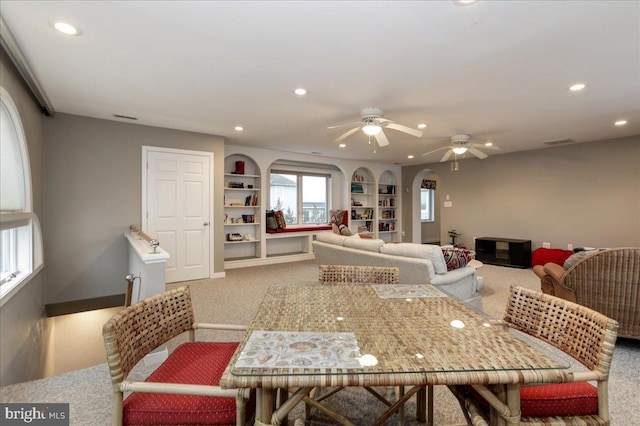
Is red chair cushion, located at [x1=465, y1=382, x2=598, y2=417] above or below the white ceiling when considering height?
below

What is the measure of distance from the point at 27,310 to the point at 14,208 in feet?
3.20

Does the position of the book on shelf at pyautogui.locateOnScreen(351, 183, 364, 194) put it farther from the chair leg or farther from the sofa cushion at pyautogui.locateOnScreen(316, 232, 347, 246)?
the chair leg

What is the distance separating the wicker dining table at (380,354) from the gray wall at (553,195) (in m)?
5.96

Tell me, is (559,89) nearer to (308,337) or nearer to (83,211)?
(308,337)

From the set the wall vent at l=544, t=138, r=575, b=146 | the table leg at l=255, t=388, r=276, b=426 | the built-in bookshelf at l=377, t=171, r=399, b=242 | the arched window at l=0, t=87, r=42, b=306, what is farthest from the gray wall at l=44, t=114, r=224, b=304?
the wall vent at l=544, t=138, r=575, b=146

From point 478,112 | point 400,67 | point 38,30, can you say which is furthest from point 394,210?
point 38,30

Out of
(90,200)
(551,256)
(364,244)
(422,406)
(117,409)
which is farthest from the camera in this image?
(551,256)

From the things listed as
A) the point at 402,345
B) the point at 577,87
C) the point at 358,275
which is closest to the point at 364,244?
the point at 358,275

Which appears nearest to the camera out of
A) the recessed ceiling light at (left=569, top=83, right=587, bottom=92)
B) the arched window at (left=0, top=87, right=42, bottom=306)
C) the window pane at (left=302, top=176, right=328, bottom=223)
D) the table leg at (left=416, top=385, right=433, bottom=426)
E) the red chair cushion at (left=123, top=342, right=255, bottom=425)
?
the red chair cushion at (left=123, top=342, right=255, bottom=425)

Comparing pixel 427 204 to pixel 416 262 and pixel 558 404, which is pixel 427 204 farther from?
pixel 558 404

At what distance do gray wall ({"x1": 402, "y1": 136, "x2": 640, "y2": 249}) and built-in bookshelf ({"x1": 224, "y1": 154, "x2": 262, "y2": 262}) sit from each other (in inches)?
186

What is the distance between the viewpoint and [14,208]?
288 cm

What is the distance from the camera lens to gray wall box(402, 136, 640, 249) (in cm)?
522

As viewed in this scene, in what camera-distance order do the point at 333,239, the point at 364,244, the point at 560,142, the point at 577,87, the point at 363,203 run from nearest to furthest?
the point at 577,87
the point at 364,244
the point at 333,239
the point at 560,142
the point at 363,203
